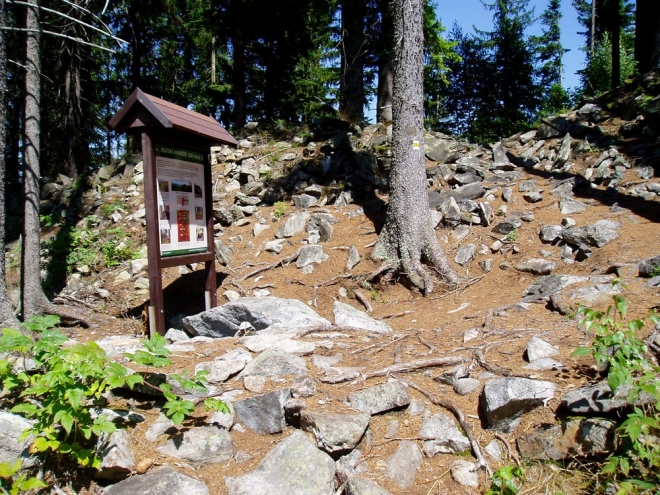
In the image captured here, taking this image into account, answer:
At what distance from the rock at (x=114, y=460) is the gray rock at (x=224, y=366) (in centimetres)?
91

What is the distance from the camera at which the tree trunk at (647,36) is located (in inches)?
443

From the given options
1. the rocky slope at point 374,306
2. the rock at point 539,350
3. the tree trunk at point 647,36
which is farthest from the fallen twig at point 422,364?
the tree trunk at point 647,36

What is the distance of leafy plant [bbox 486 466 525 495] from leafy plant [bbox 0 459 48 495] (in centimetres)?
269

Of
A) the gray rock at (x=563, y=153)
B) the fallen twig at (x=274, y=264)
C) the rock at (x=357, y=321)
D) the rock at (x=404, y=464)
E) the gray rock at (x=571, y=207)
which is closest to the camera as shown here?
the rock at (x=404, y=464)

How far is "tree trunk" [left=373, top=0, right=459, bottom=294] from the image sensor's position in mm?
7359

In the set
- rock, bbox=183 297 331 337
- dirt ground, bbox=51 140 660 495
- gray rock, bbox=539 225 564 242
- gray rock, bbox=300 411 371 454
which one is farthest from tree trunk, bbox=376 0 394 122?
gray rock, bbox=300 411 371 454

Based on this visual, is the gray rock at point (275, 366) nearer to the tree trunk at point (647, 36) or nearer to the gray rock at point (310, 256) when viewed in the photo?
the gray rock at point (310, 256)

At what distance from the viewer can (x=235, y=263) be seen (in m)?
8.45

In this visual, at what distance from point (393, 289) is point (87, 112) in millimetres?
16936

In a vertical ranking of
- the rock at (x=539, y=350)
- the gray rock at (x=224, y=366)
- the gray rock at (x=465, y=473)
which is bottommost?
the gray rock at (x=465, y=473)

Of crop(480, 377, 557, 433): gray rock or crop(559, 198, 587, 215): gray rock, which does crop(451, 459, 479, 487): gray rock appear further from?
crop(559, 198, 587, 215): gray rock

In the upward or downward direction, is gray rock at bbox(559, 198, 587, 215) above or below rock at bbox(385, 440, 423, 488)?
above

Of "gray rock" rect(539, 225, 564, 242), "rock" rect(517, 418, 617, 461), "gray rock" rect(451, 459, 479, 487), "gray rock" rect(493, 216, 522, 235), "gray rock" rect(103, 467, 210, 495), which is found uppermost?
"gray rock" rect(493, 216, 522, 235)

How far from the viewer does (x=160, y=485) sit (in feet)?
8.88
